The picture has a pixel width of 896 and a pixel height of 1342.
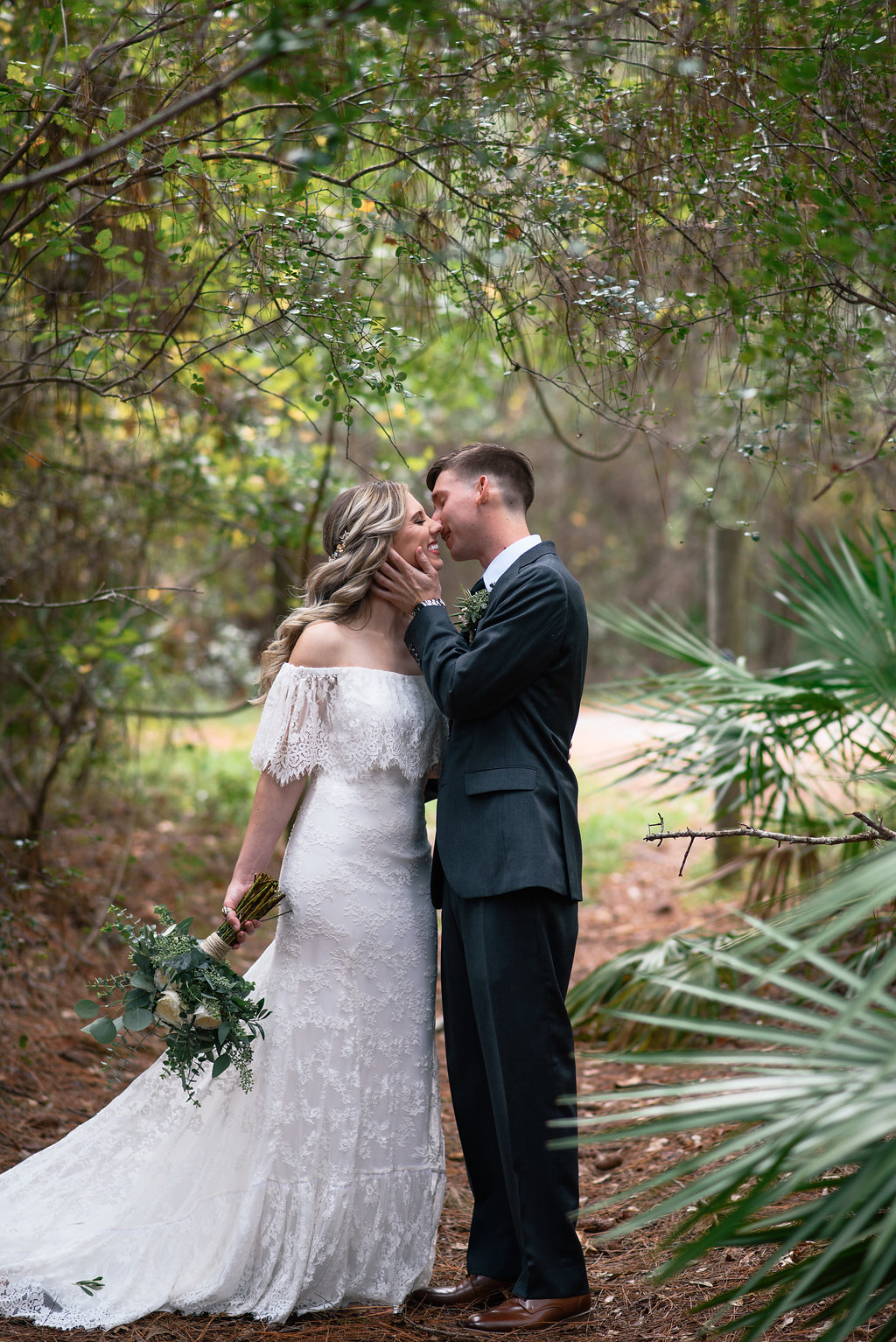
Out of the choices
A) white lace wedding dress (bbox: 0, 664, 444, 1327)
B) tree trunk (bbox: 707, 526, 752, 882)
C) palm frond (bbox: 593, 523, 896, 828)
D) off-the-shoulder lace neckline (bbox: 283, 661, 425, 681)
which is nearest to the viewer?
white lace wedding dress (bbox: 0, 664, 444, 1327)

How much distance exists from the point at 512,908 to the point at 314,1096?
75 cm

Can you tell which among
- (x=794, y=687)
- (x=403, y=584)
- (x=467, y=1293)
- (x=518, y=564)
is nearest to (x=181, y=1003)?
(x=467, y=1293)

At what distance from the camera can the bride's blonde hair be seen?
126 inches

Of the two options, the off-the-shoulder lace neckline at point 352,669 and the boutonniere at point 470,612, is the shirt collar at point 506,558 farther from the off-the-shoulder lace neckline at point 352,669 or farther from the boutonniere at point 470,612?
the off-the-shoulder lace neckline at point 352,669

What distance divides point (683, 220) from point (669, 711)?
2.24 metres

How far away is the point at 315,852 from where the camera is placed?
310cm

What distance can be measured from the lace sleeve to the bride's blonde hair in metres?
0.18

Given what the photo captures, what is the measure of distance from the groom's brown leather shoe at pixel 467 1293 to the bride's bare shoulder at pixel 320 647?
1.74 meters

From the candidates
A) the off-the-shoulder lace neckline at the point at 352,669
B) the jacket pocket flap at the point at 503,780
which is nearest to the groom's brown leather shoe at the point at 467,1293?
the jacket pocket flap at the point at 503,780

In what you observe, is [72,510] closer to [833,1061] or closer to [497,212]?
[497,212]

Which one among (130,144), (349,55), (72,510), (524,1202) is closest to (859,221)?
(349,55)

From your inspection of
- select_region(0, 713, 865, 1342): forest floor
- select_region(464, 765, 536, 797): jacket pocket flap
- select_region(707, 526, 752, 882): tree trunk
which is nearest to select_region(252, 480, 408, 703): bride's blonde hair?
select_region(464, 765, 536, 797): jacket pocket flap

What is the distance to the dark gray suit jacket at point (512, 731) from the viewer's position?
9.45 ft

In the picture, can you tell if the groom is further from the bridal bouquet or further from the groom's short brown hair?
the bridal bouquet
